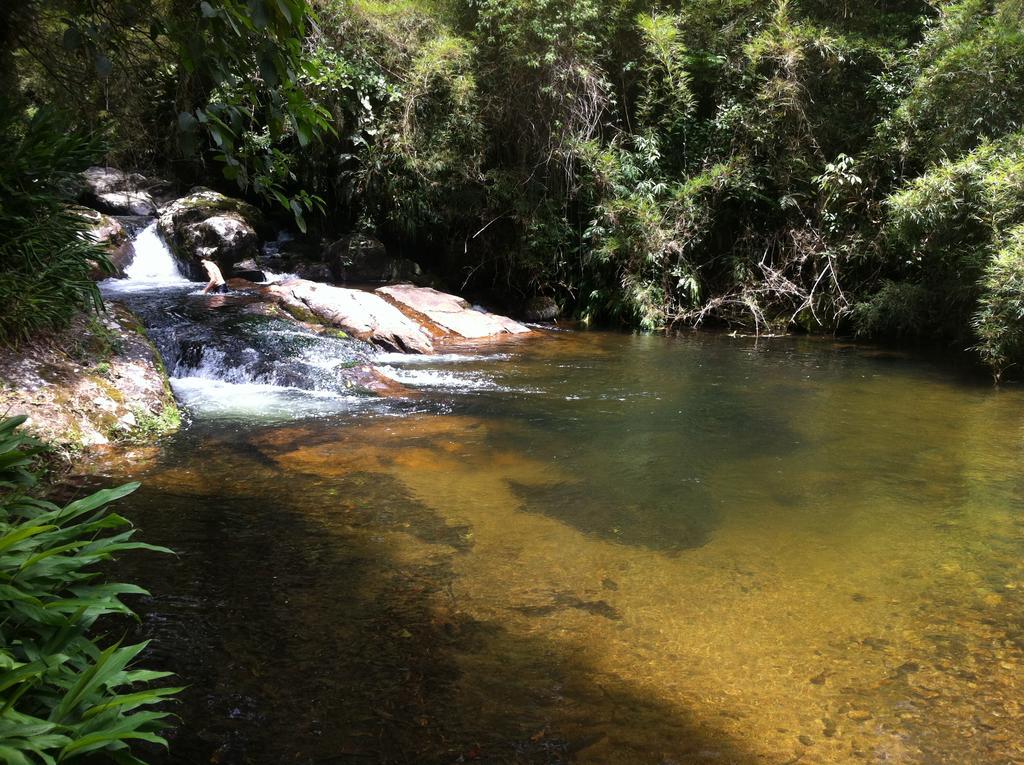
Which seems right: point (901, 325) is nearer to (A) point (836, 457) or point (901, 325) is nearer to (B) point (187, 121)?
(A) point (836, 457)

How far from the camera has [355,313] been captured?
11.0m

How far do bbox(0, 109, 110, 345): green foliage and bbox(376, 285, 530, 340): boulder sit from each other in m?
6.25

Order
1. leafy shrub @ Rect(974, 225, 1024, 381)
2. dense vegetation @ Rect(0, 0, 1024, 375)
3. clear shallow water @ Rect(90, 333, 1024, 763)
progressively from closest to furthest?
clear shallow water @ Rect(90, 333, 1024, 763), leafy shrub @ Rect(974, 225, 1024, 381), dense vegetation @ Rect(0, 0, 1024, 375)

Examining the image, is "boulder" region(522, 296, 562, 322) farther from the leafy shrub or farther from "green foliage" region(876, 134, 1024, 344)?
the leafy shrub

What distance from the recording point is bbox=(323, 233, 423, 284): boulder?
46.6 ft

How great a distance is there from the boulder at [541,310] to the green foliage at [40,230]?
9075 millimetres

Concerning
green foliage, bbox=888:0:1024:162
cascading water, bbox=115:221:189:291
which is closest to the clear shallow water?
green foliage, bbox=888:0:1024:162

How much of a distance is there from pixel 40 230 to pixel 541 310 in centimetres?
974

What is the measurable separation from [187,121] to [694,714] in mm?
2685

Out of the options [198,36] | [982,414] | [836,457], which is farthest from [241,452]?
[982,414]

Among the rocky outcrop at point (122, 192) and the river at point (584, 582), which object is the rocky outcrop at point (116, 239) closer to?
the rocky outcrop at point (122, 192)

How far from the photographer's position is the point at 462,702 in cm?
265

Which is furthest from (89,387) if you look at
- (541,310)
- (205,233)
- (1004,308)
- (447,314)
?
(1004,308)

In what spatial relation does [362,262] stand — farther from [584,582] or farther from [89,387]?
[584,582]
